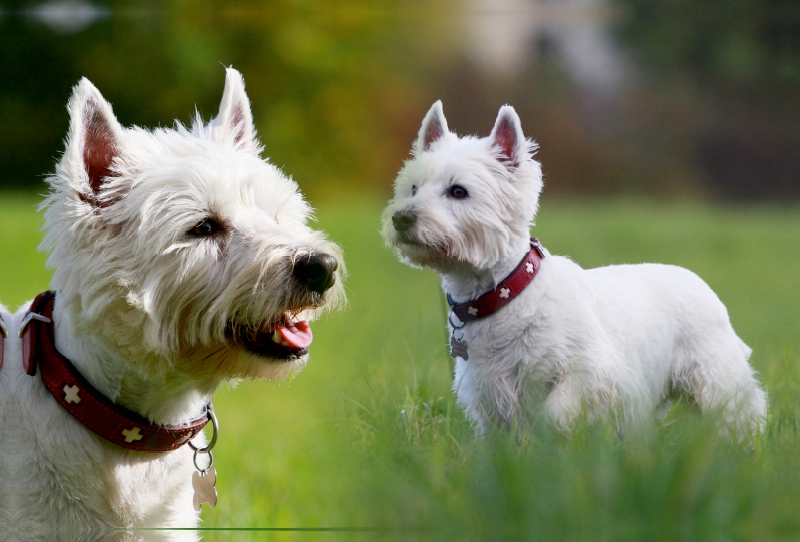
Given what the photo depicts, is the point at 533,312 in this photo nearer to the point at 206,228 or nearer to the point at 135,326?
the point at 206,228

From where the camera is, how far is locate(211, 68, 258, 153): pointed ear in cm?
342

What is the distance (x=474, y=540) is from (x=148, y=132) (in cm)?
201

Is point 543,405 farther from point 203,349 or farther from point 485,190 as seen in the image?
point 203,349

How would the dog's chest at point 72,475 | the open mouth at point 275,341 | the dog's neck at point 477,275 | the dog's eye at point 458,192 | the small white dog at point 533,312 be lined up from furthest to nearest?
the dog's eye at point 458,192
the dog's neck at point 477,275
the small white dog at point 533,312
the open mouth at point 275,341
the dog's chest at point 72,475

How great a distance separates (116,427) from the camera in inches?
107

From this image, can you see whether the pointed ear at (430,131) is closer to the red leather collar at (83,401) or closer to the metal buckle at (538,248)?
the metal buckle at (538,248)

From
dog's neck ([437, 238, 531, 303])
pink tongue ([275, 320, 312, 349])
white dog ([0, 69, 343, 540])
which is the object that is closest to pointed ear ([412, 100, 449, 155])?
dog's neck ([437, 238, 531, 303])

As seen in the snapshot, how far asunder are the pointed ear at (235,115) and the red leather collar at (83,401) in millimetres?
1084

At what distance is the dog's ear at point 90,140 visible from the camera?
2.74m

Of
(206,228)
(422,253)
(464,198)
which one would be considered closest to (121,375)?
(206,228)

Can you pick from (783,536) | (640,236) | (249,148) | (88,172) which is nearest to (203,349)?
(88,172)

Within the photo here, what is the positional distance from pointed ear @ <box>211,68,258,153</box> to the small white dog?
0.73 meters

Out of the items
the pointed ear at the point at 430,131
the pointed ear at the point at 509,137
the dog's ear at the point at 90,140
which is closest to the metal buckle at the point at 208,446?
the dog's ear at the point at 90,140

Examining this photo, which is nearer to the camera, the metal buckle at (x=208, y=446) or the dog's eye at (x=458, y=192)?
the metal buckle at (x=208, y=446)
